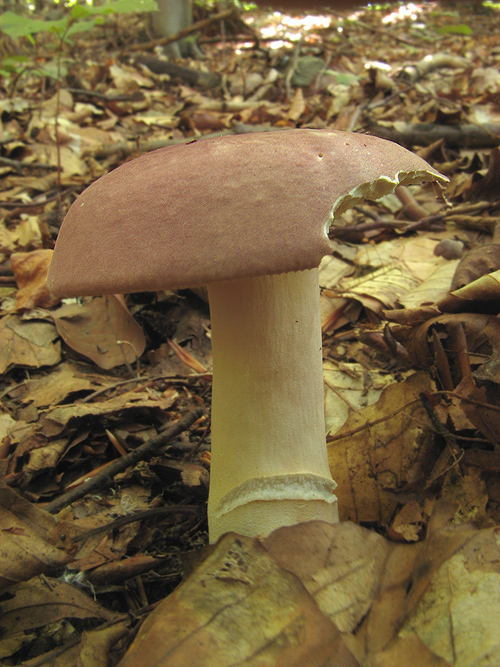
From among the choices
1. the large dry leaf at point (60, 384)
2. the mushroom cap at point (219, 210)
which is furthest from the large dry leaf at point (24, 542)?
the large dry leaf at point (60, 384)

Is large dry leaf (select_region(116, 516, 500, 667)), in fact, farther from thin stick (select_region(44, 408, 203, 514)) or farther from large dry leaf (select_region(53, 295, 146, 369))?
large dry leaf (select_region(53, 295, 146, 369))

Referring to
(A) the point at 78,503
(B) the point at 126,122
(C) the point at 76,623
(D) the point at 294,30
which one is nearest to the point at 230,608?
(C) the point at 76,623

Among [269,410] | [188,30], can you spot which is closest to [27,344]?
[269,410]

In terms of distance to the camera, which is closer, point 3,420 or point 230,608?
point 230,608

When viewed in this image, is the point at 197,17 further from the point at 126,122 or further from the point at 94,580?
the point at 94,580

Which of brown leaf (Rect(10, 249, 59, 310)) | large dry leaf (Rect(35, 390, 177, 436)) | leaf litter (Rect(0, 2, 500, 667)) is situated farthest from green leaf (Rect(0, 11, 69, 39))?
large dry leaf (Rect(35, 390, 177, 436))
